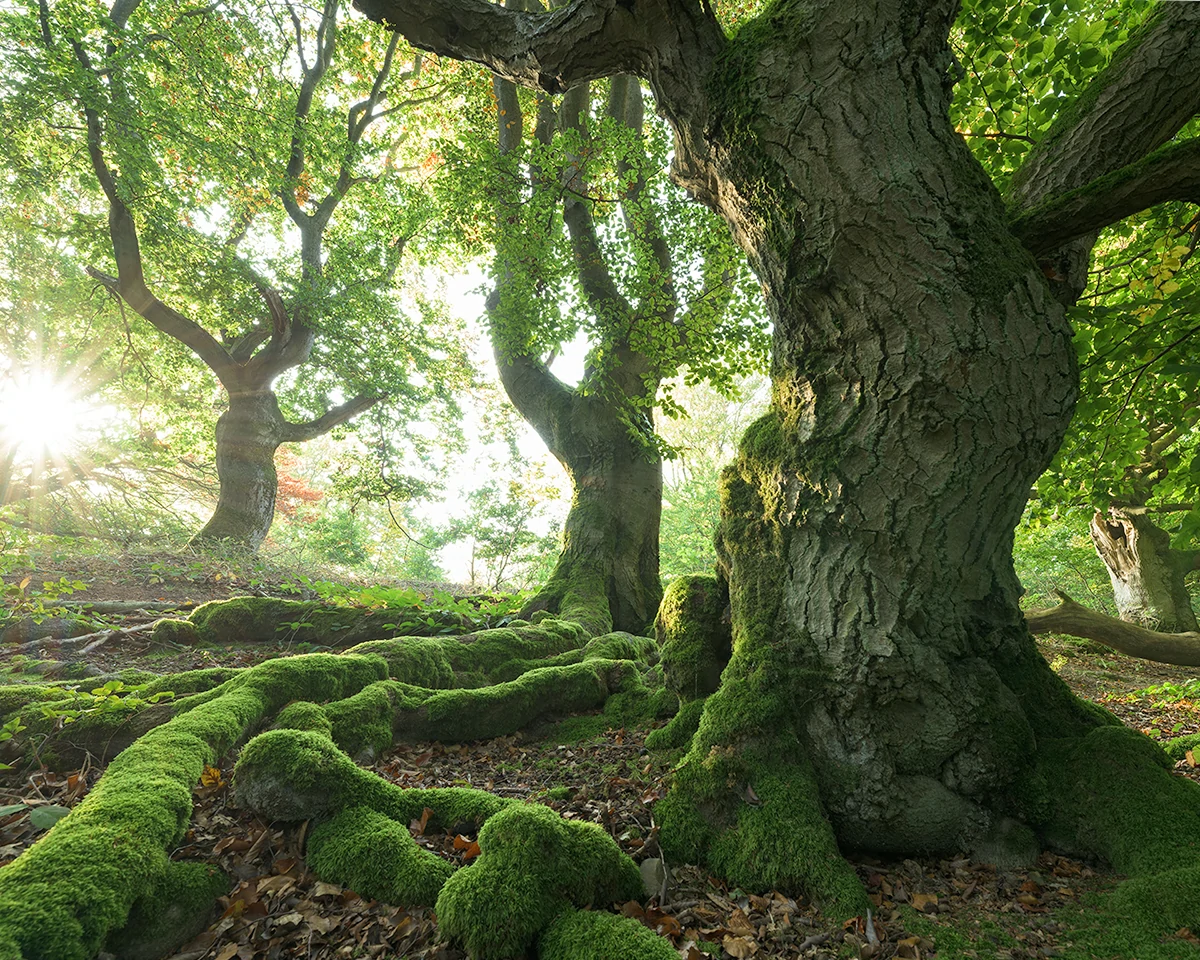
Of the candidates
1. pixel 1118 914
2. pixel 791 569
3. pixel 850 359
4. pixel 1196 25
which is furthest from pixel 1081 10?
pixel 1118 914

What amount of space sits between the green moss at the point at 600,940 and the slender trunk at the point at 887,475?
763 mm

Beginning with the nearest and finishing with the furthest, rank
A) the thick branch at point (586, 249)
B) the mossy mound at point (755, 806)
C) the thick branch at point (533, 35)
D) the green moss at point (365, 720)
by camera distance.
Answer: the mossy mound at point (755, 806)
the green moss at point (365, 720)
the thick branch at point (533, 35)
the thick branch at point (586, 249)

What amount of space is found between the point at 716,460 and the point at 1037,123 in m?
18.4

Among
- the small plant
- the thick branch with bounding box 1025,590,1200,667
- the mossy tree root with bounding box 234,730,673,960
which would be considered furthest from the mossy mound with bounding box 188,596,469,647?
the thick branch with bounding box 1025,590,1200,667

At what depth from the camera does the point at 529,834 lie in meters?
2.21

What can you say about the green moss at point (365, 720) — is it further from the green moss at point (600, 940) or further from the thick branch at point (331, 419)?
the thick branch at point (331, 419)

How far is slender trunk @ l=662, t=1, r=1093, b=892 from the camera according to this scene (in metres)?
2.70

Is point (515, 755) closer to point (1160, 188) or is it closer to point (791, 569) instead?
point (791, 569)

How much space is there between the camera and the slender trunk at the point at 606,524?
7.16 metres

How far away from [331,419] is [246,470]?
8.15 feet

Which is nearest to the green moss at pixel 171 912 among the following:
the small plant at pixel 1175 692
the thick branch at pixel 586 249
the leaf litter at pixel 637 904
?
the leaf litter at pixel 637 904

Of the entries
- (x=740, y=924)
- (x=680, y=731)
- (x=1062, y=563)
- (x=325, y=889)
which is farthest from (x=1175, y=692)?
(x=1062, y=563)

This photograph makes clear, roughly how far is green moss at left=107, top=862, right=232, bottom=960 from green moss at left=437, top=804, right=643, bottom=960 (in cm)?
92

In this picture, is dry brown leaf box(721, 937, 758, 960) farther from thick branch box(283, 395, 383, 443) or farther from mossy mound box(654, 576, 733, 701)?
thick branch box(283, 395, 383, 443)
